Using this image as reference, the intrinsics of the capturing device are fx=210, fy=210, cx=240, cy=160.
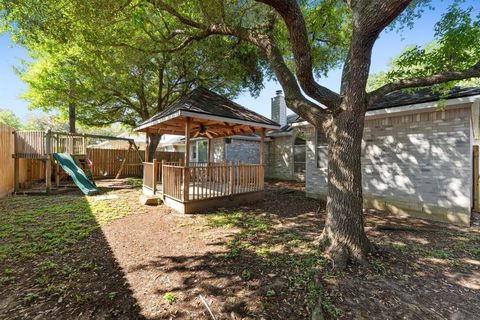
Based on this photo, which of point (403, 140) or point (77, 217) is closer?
point (77, 217)

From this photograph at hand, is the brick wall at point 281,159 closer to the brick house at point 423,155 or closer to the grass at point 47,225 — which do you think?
the brick house at point 423,155

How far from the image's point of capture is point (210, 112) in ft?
21.1

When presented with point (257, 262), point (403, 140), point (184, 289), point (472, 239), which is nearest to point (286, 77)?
point (257, 262)

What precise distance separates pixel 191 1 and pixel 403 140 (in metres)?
7.82

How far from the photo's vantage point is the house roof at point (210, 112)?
6.15 meters

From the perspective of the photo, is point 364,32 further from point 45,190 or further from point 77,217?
point 45,190

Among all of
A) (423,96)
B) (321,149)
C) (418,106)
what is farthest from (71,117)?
(423,96)

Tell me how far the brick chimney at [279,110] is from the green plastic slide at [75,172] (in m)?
12.0

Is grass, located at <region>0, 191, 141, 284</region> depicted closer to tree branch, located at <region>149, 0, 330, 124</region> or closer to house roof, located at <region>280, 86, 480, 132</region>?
tree branch, located at <region>149, 0, 330, 124</region>

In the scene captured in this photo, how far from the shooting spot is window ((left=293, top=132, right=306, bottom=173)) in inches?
522

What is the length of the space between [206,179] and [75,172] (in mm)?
6733

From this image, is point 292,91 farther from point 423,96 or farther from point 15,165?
point 15,165

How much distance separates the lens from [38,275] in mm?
3080

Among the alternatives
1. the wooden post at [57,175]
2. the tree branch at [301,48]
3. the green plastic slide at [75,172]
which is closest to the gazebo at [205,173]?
the green plastic slide at [75,172]
